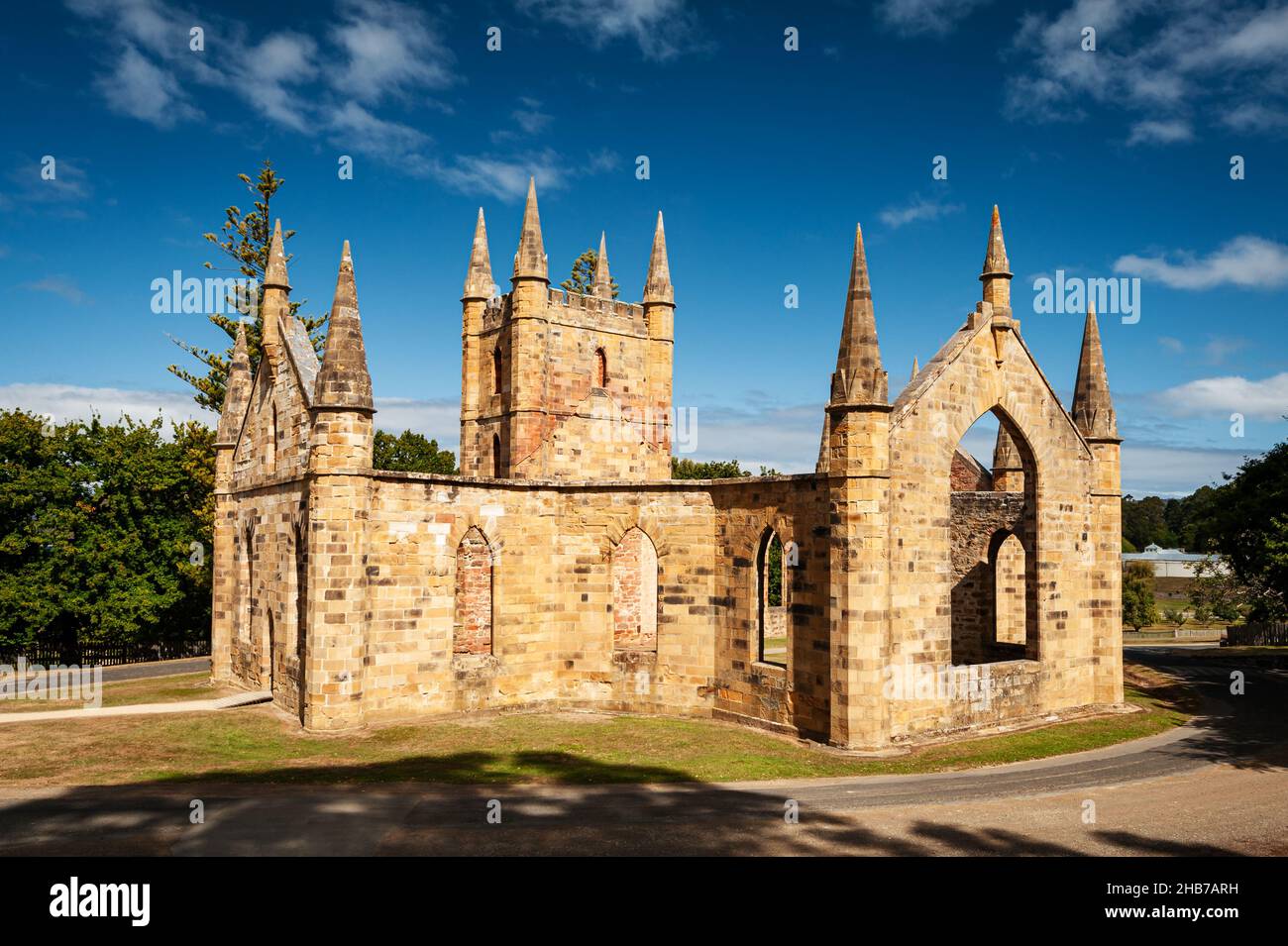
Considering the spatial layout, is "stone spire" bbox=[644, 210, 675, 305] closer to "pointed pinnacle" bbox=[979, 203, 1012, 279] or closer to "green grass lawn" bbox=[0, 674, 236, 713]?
"pointed pinnacle" bbox=[979, 203, 1012, 279]

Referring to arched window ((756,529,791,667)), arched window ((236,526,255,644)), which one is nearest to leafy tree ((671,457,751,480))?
arched window ((756,529,791,667))

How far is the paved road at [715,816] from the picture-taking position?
11.2 metres

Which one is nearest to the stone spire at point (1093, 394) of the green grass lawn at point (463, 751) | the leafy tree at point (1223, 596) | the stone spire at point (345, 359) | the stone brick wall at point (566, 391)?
the green grass lawn at point (463, 751)

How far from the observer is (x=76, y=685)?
26.5 metres

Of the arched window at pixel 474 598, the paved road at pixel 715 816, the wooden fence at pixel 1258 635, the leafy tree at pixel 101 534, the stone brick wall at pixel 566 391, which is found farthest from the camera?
the wooden fence at pixel 1258 635

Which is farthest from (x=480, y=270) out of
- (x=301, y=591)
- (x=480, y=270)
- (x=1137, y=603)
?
(x=1137, y=603)

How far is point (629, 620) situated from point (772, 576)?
93.9 feet

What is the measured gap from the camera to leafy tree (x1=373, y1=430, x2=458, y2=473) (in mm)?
54562

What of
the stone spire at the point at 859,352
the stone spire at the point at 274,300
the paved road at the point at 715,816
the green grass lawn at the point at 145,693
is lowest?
the green grass lawn at the point at 145,693

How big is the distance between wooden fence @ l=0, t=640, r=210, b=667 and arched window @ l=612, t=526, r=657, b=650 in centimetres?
1999

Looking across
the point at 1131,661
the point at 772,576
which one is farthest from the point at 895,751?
the point at 772,576

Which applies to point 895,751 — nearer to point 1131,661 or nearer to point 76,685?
point 1131,661

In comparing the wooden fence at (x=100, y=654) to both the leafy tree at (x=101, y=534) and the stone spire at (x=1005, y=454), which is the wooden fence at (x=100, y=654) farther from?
the stone spire at (x=1005, y=454)

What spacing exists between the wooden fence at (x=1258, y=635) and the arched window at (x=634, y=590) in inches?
1274
